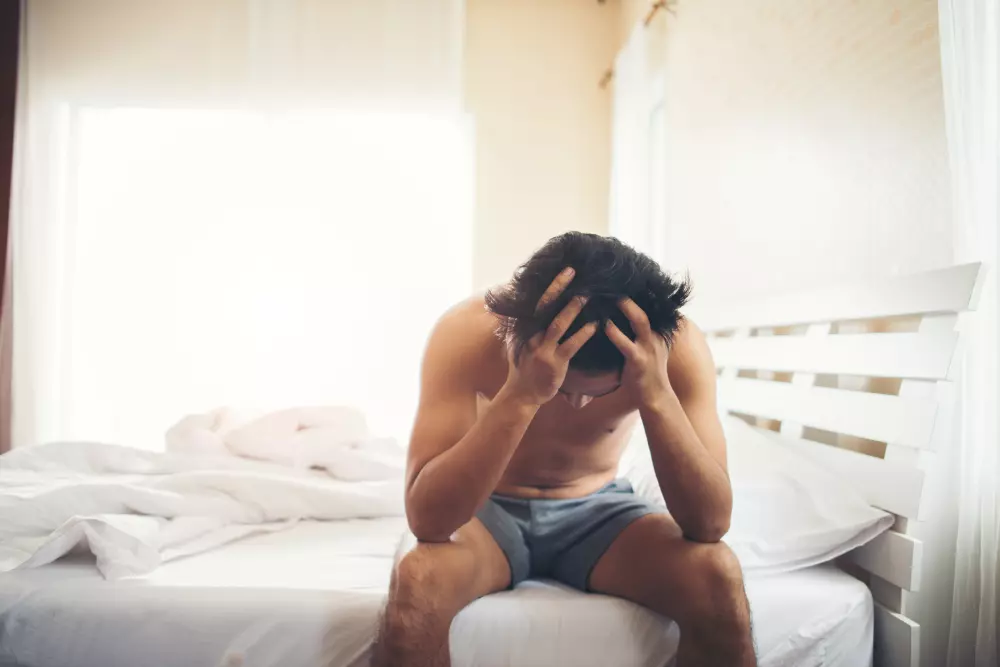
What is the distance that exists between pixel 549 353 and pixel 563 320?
1.9 inches

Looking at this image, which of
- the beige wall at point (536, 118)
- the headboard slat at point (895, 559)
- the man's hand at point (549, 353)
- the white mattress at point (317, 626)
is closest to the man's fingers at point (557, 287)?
the man's hand at point (549, 353)

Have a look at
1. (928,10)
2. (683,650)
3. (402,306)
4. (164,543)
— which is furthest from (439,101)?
(683,650)

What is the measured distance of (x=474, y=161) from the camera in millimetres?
3537

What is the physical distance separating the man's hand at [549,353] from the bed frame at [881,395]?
617mm

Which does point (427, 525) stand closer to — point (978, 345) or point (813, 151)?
point (978, 345)

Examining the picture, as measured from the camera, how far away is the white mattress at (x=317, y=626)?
0.99 metres

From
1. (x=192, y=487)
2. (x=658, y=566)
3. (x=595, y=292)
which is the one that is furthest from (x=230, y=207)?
(x=658, y=566)

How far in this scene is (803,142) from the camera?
67.3 inches

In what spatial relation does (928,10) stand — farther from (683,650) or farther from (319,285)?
(319,285)

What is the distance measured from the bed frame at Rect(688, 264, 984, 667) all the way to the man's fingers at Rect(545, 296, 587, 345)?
2.06 ft

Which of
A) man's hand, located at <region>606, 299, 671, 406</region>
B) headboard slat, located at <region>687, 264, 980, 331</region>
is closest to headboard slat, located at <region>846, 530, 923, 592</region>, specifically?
headboard slat, located at <region>687, 264, 980, 331</region>

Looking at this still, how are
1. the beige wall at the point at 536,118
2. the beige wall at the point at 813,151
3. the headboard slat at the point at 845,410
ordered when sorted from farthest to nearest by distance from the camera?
the beige wall at the point at 536,118 < the beige wall at the point at 813,151 < the headboard slat at the point at 845,410

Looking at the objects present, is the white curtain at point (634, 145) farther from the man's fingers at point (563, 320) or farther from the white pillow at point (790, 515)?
the man's fingers at point (563, 320)

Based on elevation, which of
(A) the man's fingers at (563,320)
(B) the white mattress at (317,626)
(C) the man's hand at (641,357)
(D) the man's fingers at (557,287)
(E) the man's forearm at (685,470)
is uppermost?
(D) the man's fingers at (557,287)
